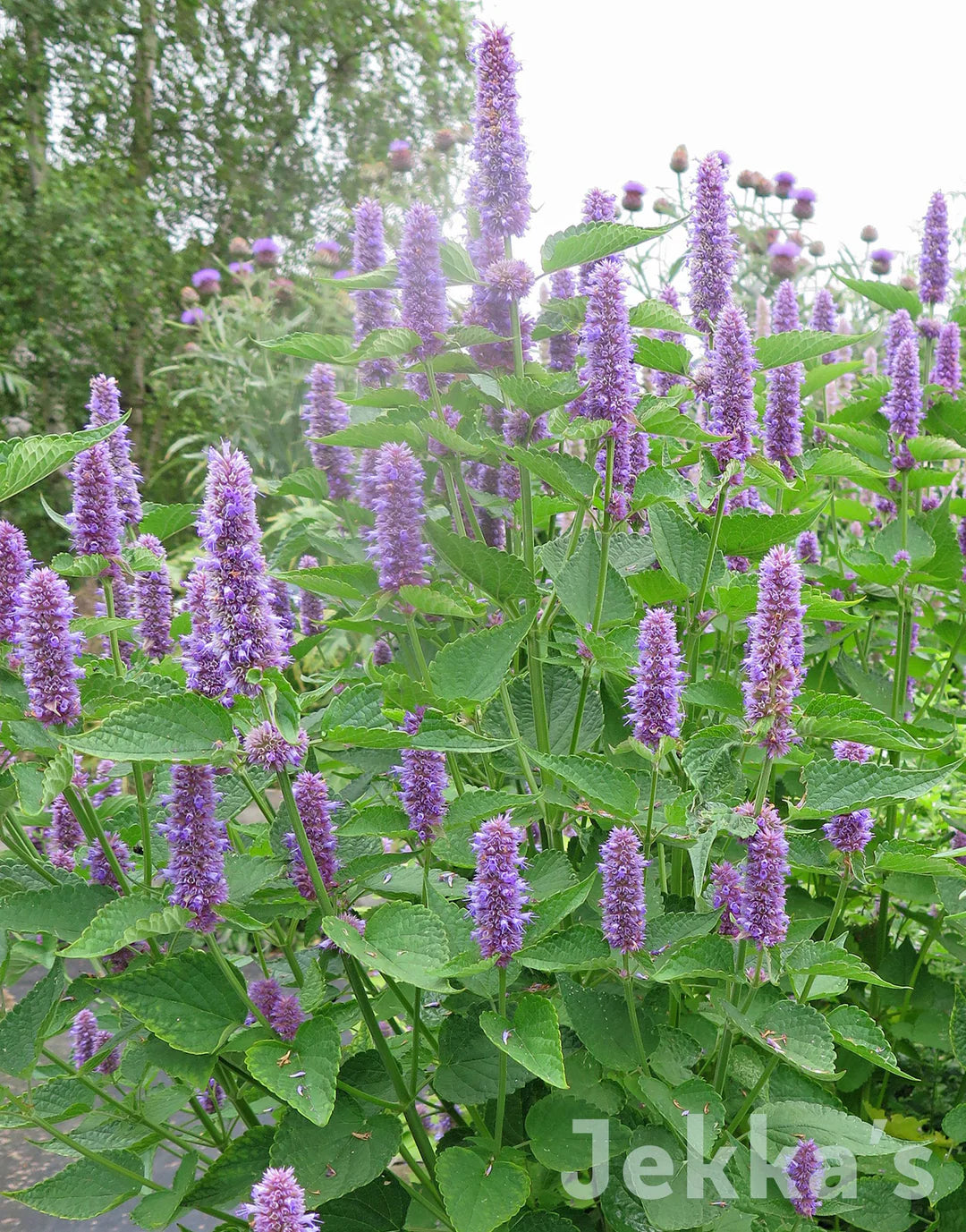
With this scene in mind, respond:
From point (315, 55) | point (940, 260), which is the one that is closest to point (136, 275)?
point (315, 55)

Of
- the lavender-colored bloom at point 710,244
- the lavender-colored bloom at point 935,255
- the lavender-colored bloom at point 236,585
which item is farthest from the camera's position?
the lavender-colored bloom at point 935,255

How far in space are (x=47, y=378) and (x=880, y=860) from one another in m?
11.3

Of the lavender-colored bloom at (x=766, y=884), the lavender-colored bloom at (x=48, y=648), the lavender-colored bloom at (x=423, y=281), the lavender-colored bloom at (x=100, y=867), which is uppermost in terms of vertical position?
the lavender-colored bloom at (x=423, y=281)

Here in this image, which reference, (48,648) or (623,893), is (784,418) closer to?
(623,893)

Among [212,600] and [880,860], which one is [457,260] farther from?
[880,860]

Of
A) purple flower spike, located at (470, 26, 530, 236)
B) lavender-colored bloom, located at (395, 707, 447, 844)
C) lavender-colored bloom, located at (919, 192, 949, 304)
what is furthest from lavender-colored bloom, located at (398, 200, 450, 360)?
lavender-colored bloom, located at (919, 192, 949, 304)

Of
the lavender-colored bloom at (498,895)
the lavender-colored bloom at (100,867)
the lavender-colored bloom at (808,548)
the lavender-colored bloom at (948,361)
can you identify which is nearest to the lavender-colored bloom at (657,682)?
the lavender-colored bloom at (498,895)

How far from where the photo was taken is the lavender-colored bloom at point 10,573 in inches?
58.2

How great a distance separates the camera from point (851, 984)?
2514 millimetres

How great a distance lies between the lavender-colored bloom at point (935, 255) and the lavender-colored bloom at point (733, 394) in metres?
1.41

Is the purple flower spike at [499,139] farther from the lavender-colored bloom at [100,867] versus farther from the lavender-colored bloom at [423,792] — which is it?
the lavender-colored bloom at [100,867]

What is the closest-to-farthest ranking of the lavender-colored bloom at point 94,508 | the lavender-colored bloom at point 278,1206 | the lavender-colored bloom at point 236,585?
the lavender-colored bloom at point 278,1206 → the lavender-colored bloom at point 236,585 → the lavender-colored bloom at point 94,508

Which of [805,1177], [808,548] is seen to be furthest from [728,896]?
[808,548]

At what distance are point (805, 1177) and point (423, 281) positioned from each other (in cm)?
146
